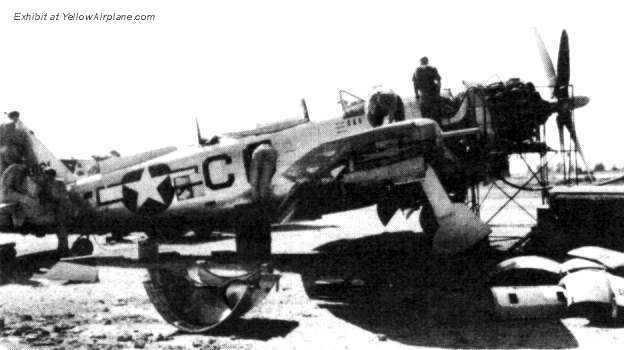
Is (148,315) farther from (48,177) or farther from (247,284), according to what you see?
(48,177)

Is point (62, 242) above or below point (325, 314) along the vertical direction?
above

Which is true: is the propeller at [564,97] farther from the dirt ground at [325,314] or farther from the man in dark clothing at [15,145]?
the man in dark clothing at [15,145]

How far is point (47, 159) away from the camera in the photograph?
1351cm

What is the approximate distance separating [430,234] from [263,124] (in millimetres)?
5011

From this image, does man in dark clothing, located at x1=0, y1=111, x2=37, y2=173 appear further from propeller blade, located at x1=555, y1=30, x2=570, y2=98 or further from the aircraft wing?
propeller blade, located at x1=555, y1=30, x2=570, y2=98

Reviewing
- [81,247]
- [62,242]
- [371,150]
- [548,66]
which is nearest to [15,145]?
[62,242]

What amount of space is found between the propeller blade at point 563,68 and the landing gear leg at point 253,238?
267 inches

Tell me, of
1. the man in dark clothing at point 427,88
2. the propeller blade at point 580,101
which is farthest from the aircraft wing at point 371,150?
the propeller blade at point 580,101

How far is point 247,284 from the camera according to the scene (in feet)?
21.9

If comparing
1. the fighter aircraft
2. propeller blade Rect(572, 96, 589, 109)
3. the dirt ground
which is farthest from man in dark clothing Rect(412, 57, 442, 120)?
propeller blade Rect(572, 96, 589, 109)

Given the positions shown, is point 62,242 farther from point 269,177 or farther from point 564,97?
point 564,97

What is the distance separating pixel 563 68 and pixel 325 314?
25.2 ft

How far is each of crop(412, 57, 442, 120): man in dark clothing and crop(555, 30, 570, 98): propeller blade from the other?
2.72m

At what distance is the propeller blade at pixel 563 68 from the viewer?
11.4m
